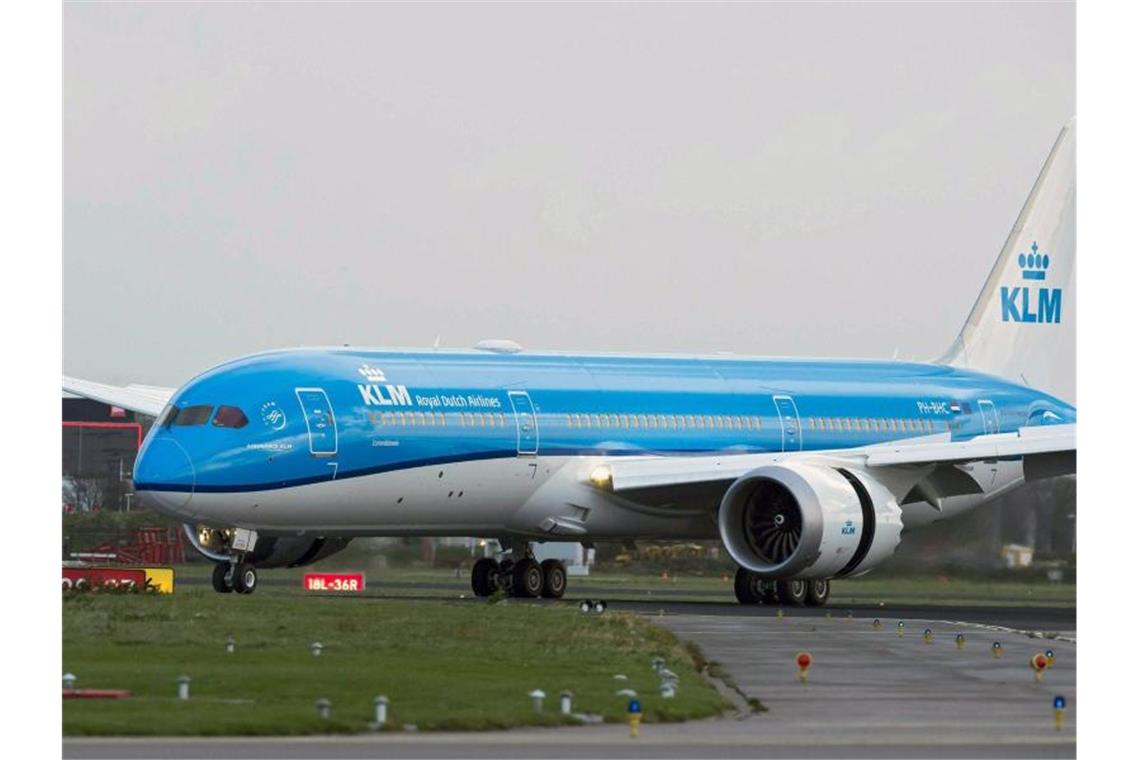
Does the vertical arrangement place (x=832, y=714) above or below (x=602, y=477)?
below

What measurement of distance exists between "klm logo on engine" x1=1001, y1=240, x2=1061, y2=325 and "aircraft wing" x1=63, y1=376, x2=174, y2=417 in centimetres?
1934

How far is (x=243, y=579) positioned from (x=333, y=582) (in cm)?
1031

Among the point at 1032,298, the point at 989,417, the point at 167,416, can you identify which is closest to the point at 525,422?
the point at 167,416

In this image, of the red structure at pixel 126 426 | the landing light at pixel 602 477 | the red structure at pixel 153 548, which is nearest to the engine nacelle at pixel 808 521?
the landing light at pixel 602 477

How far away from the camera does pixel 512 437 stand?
149 ft

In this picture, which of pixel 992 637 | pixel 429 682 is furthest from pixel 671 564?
pixel 429 682

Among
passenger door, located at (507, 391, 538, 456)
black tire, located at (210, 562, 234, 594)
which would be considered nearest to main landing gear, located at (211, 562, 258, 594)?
black tire, located at (210, 562, 234, 594)

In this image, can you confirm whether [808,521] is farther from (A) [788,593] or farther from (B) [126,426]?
(B) [126,426]

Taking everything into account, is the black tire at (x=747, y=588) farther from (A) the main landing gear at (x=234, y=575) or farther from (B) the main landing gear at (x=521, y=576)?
(A) the main landing gear at (x=234, y=575)

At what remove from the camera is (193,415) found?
41.9 metres

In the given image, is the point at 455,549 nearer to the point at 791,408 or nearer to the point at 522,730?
the point at 791,408

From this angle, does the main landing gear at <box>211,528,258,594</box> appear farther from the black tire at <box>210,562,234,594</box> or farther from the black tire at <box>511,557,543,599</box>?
the black tire at <box>511,557,543,599</box>

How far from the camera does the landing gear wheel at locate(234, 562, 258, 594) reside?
44.0 meters
